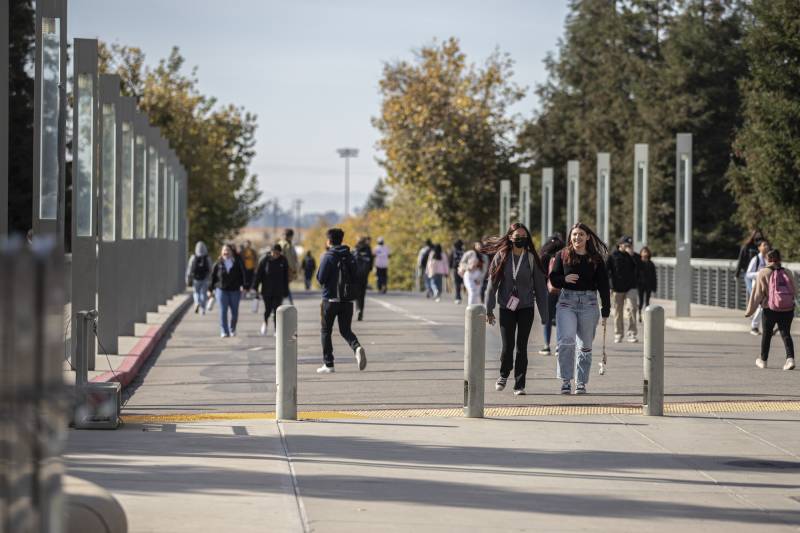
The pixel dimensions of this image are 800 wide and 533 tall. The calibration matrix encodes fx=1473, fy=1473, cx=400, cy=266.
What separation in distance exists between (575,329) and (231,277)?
38.4 feet

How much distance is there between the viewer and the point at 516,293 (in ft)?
50.2

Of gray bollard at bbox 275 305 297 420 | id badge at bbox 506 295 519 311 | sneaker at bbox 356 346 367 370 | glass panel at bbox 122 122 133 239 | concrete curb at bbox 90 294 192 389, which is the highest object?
glass panel at bbox 122 122 133 239

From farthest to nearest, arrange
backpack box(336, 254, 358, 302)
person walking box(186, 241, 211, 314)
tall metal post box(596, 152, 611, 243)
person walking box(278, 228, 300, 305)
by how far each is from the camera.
→ 1. tall metal post box(596, 152, 611, 243)
2. person walking box(186, 241, 211, 314)
3. person walking box(278, 228, 300, 305)
4. backpack box(336, 254, 358, 302)

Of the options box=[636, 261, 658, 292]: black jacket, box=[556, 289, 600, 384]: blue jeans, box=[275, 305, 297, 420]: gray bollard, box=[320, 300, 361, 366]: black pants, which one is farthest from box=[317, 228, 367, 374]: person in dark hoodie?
box=[636, 261, 658, 292]: black jacket

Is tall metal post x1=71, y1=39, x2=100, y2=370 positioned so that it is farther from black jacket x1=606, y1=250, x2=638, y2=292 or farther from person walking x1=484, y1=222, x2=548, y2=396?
black jacket x1=606, y1=250, x2=638, y2=292

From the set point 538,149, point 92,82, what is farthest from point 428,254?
point 538,149

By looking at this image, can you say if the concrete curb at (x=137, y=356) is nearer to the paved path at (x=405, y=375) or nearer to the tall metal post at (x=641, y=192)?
the paved path at (x=405, y=375)

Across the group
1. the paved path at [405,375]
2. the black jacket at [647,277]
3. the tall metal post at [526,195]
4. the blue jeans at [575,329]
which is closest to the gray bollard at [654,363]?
the paved path at [405,375]

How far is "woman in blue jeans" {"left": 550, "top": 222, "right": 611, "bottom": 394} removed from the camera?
15.3 metres

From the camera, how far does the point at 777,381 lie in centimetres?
1728

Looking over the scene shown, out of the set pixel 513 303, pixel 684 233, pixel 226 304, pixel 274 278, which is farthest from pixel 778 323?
pixel 684 233

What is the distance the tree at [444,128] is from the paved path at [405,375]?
3760cm

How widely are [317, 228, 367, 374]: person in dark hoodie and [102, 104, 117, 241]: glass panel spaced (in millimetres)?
4476

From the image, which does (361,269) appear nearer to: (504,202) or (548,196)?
(548,196)
